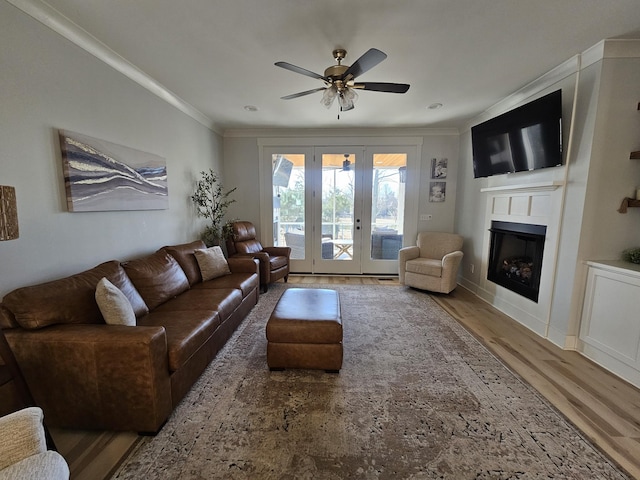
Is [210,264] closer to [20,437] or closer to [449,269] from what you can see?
[20,437]

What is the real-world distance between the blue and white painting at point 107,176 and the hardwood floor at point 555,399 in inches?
62.8

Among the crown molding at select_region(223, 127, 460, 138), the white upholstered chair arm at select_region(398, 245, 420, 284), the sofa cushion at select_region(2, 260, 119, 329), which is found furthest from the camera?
the crown molding at select_region(223, 127, 460, 138)

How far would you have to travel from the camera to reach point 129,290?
6.68 ft

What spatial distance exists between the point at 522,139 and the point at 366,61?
2121mm

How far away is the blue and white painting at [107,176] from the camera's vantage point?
78.6 inches

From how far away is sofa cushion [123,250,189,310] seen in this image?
224 centimetres

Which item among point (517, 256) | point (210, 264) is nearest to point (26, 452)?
→ point (210, 264)

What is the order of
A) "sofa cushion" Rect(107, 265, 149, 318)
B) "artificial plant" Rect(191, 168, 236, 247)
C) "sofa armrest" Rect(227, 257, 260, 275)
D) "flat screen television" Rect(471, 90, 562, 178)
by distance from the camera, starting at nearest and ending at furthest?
"sofa cushion" Rect(107, 265, 149, 318) < "flat screen television" Rect(471, 90, 562, 178) < "sofa armrest" Rect(227, 257, 260, 275) < "artificial plant" Rect(191, 168, 236, 247)

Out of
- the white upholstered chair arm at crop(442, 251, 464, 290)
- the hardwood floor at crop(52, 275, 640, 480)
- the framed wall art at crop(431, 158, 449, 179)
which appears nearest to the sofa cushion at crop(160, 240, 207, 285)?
the hardwood floor at crop(52, 275, 640, 480)

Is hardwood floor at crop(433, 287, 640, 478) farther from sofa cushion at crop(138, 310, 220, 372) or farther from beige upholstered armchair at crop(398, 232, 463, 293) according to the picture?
sofa cushion at crop(138, 310, 220, 372)

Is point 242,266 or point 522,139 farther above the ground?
point 522,139

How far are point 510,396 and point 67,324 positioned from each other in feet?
9.38

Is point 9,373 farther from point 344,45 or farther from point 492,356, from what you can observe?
point 492,356

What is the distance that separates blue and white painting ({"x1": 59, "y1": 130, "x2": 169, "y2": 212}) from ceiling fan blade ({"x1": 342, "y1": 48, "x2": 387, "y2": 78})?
6.87ft
